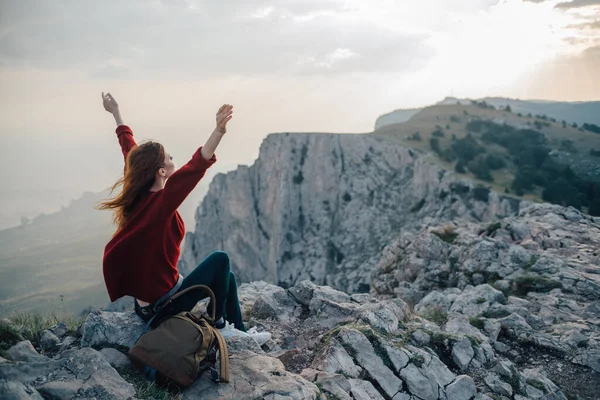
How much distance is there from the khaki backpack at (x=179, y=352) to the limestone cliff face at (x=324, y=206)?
3375 centimetres

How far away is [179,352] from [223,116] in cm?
244

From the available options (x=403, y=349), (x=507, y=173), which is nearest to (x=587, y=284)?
(x=403, y=349)

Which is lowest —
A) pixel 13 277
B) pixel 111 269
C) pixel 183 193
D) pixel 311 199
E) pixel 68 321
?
pixel 13 277

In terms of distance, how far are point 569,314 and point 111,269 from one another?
32.4 ft

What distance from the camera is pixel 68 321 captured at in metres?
5.70

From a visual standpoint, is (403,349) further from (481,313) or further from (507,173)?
(507,173)

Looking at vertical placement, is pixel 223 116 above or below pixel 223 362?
above

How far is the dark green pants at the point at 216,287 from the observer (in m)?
4.55

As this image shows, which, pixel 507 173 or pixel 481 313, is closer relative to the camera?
pixel 481 313

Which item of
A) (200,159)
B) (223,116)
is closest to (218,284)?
(200,159)

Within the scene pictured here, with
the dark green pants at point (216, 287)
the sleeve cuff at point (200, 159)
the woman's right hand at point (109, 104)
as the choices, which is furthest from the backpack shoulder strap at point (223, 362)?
the woman's right hand at point (109, 104)

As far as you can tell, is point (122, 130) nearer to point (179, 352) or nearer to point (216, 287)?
point (216, 287)

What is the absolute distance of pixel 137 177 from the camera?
4043 millimetres

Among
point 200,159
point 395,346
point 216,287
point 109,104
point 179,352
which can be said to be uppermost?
point 109,104
